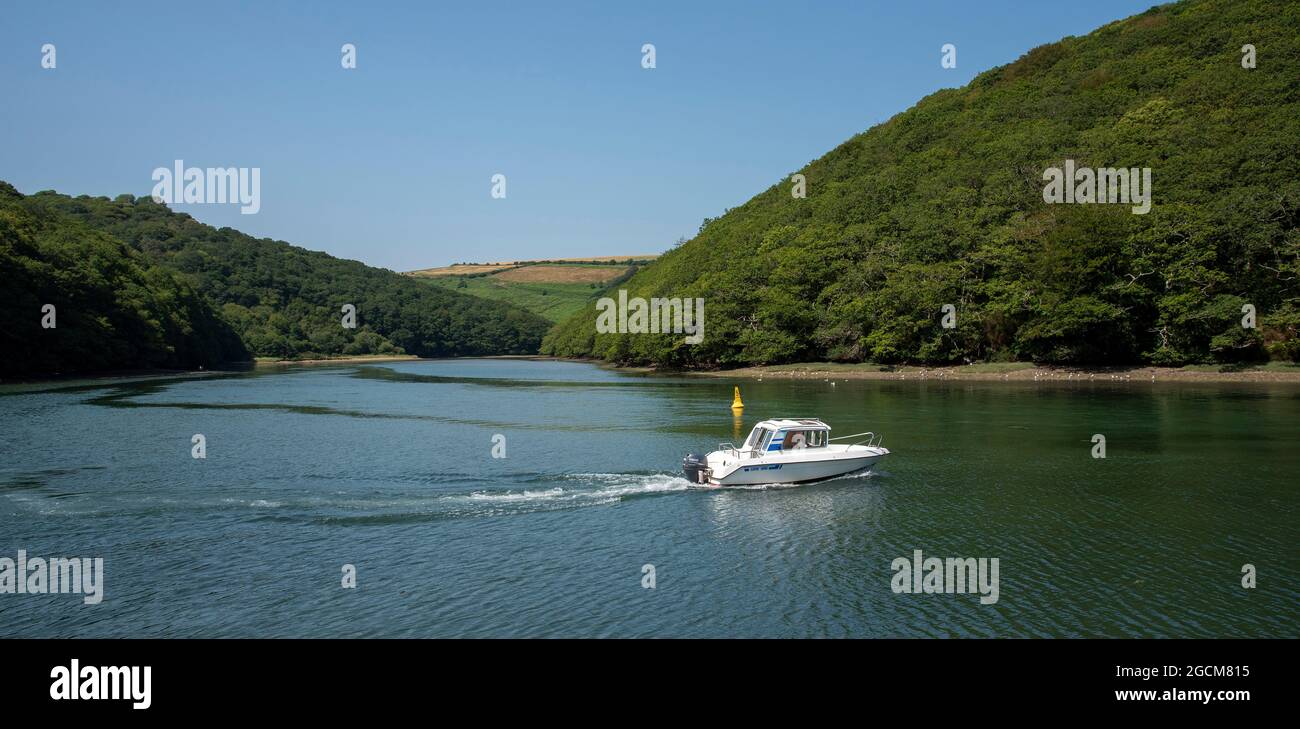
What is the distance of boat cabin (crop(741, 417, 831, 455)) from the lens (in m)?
38.9

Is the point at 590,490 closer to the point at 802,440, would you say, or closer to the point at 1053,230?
the point at 802,440

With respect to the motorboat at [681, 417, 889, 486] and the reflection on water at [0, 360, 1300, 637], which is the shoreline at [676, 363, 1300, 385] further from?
the motorboat at [681, 417, 889, 486]

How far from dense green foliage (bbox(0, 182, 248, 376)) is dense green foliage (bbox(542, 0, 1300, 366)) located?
8049 cm

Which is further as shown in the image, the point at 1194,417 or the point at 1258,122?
the point at 1258,122

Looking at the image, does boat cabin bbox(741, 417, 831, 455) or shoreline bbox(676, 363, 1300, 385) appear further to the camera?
shoreline bbox(676, 363, 1300, 385)

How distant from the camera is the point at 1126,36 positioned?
178m

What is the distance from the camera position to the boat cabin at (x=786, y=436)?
128ft

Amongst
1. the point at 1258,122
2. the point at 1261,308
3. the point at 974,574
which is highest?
the point at 1258,122

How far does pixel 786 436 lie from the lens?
39.4 metres

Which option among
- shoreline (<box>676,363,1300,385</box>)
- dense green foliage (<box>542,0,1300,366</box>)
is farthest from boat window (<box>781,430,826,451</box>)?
dense green foliage (<box>542,0,1300,366</box>)
